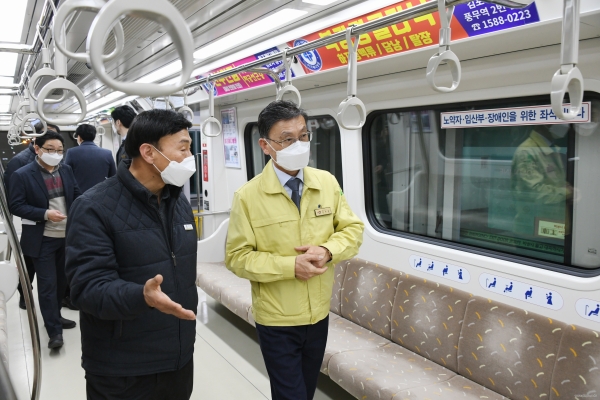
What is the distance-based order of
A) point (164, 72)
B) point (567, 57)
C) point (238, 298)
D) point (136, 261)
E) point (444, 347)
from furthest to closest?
point (164, 72) < point (238, 298) < point (444, 347) < point (136, 261) < point (567, 57)

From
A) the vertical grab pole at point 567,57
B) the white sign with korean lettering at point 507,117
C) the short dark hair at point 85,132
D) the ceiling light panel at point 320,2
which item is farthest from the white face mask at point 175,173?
the short dark hair at point 85,132

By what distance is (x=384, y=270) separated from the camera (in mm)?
3670

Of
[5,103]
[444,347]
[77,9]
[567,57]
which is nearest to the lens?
[77,9]

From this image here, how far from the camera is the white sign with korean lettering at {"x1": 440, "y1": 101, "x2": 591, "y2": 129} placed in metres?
2.67

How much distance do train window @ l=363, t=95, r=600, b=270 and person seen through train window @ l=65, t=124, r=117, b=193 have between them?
3.01m

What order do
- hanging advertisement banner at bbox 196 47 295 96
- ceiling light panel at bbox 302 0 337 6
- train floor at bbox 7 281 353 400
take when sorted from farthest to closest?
hanging advertisement banner at bbox 196 47 295 96
train floor at bbox 7 281 353 400
ceiling light panel at bbox 302 0 337 6

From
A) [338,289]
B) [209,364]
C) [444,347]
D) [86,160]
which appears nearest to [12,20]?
[86,160]

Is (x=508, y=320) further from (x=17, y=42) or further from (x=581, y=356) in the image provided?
(x=17, y=42)

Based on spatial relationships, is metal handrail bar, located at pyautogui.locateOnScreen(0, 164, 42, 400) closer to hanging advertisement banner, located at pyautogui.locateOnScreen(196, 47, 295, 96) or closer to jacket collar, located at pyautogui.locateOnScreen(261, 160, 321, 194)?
jacket collar, located at pyautogui.locateOnScreen(261, 160, 321, 194)

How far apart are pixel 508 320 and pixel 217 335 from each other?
2847 millimetres

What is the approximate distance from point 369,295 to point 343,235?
59.5 inches

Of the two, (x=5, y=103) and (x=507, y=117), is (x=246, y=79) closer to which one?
(x=507, y=117)

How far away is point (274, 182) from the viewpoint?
89.6 inches

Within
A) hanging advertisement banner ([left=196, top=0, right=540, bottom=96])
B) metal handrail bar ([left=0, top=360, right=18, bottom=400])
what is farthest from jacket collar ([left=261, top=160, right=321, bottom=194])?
metal handrail bar ([left=0, top=360, right=18, bottom=400])
